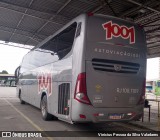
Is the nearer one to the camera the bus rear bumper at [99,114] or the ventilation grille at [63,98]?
the bus rear bumper at [99,114]

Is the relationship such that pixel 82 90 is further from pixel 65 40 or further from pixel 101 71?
pixel 65 40

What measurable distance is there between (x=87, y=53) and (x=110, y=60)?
0.82m

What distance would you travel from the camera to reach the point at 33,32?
2109 centimetres

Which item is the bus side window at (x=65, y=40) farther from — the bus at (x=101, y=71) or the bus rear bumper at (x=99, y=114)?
the bus rear bumper at (x=99, y=114)

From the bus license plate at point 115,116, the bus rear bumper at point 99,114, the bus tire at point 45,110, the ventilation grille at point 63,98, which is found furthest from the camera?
the bus tire at point 45,110

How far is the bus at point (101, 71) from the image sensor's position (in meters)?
7.16

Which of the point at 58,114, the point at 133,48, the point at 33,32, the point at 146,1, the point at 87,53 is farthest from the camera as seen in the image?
the point at 33,32

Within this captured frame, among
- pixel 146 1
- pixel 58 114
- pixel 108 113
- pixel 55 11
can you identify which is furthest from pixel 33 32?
pixel 108 113

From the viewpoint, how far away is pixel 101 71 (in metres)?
7.37

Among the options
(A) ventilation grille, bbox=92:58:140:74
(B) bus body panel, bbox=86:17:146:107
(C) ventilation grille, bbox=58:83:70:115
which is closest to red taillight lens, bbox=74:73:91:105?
(B) bus body panel, bbox=86:17:146:107

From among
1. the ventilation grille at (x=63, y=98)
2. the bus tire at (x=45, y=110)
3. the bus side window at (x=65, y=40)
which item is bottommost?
the bus tire at (x=45, y=110)

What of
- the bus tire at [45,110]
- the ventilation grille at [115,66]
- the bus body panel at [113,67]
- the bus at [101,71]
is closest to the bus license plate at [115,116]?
the bus at [101,71]

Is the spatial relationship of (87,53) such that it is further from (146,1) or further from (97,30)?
(146,1)

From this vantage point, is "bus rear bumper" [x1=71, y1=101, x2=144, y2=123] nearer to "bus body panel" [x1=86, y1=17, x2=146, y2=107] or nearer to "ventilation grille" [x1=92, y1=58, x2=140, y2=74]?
"bus body panel" [x1=86, y1=17, x2=146, y2=107]
